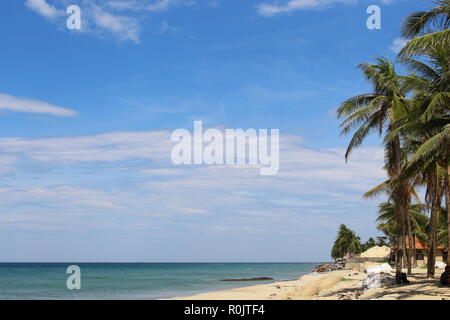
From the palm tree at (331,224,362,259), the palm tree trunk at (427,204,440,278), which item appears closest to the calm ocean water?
the palm tree at (331,224,362,259)

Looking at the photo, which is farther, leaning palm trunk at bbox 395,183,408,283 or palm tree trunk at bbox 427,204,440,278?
palm tree trunk at bbox 427,204,440,278

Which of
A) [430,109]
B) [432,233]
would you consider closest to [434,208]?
[432,233]

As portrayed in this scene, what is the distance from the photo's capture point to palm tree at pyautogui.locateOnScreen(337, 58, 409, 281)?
20641 mm

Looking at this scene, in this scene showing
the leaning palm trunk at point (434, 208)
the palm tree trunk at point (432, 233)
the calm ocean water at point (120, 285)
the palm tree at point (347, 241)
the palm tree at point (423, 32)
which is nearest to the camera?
the palm tree at point (423, 32)

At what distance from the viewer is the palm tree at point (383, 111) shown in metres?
20.6

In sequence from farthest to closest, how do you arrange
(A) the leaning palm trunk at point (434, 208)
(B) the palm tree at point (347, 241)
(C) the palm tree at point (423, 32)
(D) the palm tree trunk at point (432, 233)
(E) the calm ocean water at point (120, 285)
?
1. (B) the palm tree at point (347, 241)
2. (E) the calm ocean water at point (120, 285)
3. (D) the palm tree trunk at point (432, 233)
4. (A) the leaning palm trunk at point (434, 208)
5. (C) the palm tree at point (423, 32)

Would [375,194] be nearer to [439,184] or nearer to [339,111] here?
[439,184]

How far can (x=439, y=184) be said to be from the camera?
950 inches

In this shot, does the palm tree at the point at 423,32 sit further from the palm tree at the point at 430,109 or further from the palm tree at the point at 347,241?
the palm tree at the point at 347,241

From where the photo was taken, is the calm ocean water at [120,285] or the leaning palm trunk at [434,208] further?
the calm ocean water at [120,285]

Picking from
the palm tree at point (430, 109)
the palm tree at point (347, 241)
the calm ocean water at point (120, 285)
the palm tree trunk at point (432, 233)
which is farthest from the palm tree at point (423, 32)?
the palm tree at point (347, 241)

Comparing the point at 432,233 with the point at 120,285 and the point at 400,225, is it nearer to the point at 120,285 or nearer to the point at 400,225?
the point at 400,225

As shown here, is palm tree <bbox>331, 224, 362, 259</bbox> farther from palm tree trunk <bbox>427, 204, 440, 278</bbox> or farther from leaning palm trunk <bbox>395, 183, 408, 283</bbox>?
leaning palm trunk <bbox>395, 183, 408, 283</bbox>
